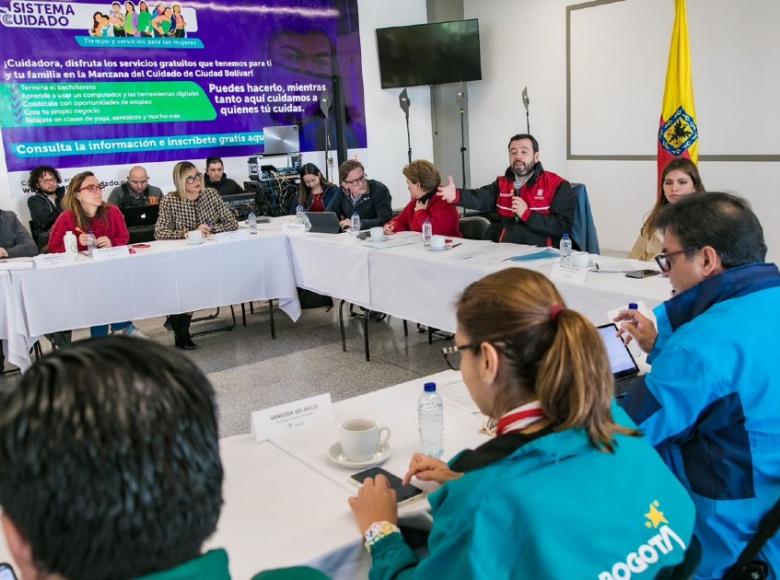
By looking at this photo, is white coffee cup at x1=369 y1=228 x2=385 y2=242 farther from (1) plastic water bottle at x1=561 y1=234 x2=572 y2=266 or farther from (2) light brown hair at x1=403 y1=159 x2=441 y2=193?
(1) plastic water bottle at x1=561 y1=234 x2=572 y2=266

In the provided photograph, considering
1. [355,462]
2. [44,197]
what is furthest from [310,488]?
[44,197]

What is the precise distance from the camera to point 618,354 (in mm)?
2021

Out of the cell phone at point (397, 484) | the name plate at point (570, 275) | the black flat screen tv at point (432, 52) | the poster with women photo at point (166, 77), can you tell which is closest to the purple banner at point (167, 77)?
the poster with women photo at point (166, 77)

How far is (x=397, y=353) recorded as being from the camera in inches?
182

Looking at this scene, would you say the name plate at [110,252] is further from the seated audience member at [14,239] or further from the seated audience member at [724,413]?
the seated audience member at [724,413]

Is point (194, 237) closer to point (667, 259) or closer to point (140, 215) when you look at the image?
point (140, 215)

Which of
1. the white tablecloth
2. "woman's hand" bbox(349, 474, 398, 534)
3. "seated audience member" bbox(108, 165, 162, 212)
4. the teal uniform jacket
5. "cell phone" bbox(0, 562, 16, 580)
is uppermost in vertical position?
"seated audience member" bbox(108, 165, 162, 212)

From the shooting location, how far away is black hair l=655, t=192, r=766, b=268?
1646mm

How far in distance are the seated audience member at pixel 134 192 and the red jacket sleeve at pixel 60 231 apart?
1782 millimetres

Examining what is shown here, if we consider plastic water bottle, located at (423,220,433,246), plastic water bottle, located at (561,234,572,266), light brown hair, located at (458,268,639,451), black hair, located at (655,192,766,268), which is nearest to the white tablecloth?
plastic water bottle, located at (423,220,433,246)

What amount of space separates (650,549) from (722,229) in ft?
2.92

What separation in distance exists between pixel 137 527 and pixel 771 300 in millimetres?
1321

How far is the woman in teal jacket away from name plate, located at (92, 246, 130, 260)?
352cm

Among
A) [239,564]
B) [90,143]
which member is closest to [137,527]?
[239,564]
